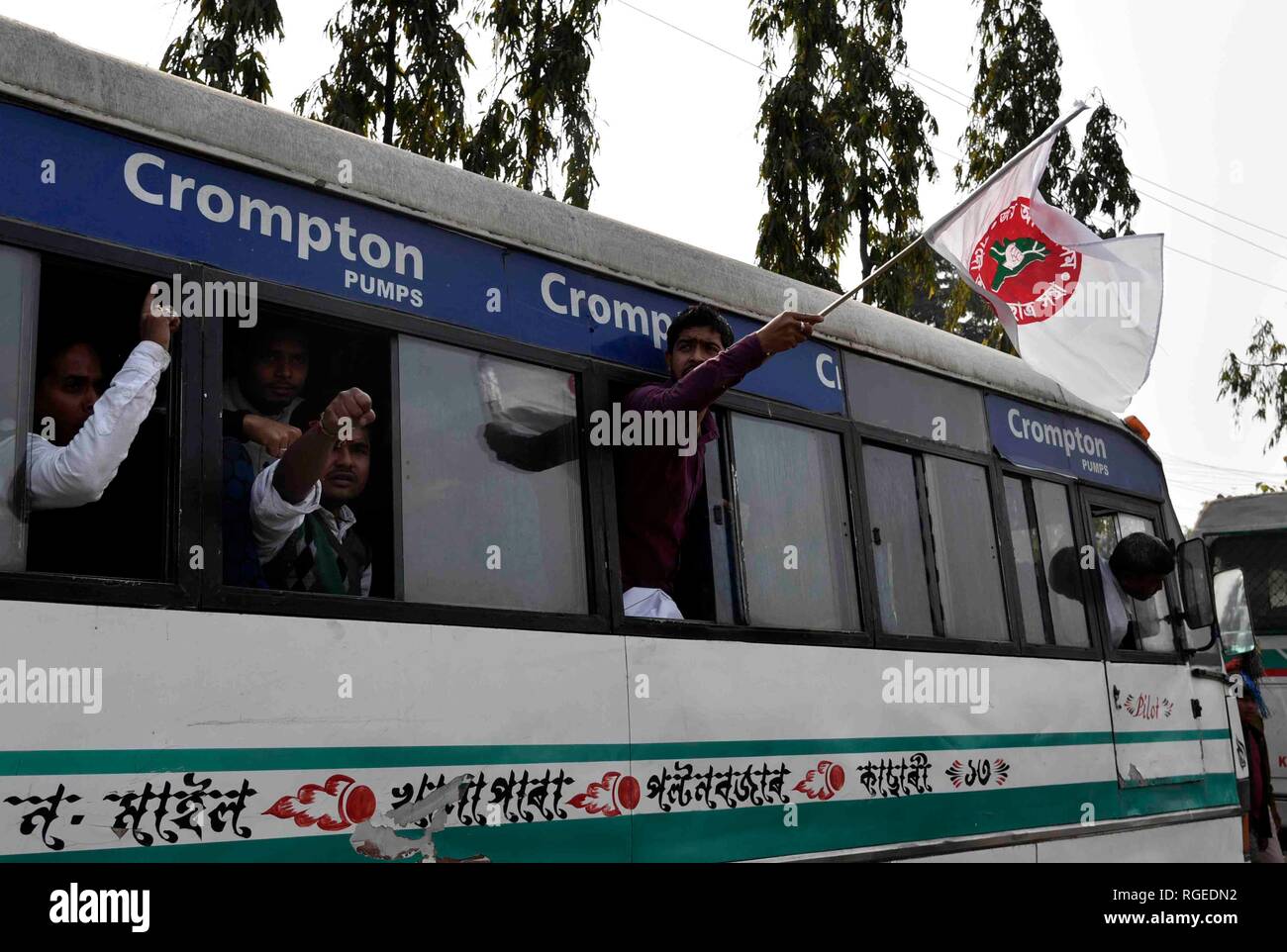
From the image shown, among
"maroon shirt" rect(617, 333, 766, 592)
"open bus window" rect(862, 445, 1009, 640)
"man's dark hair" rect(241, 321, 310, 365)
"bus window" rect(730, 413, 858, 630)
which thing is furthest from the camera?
"open bus window" rect(862, 445, 1009, 640)

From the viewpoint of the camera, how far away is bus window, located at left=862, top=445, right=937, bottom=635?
542 centimetres

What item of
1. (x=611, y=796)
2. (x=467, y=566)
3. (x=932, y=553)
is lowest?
(x=611, y=796)

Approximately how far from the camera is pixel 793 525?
5.10m

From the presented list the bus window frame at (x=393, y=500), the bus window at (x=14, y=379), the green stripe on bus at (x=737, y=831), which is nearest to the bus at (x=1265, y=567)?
the green stripe on bus at (x=737, y=831)

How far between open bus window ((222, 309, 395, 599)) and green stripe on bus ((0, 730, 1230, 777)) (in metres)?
0.43

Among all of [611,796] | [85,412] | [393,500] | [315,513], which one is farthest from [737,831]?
[85,412]

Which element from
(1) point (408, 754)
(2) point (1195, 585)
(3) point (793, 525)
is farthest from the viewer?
(2) point (1195, 585)

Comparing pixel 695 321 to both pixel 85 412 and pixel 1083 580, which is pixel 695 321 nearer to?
pixel 85 412

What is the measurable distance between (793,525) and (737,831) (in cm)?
116

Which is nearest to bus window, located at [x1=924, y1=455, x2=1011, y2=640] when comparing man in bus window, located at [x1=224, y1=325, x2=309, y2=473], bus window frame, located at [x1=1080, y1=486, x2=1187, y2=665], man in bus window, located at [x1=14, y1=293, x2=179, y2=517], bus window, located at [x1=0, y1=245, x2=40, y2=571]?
bus window frame, located at [x1=1080, y1=486, x2=1187, y2=665]

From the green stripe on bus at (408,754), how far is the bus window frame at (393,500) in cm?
33

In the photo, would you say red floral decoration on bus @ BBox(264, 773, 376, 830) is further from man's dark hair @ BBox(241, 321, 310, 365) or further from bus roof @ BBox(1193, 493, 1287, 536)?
bus roof @ BBox(1193, 493, 1287, 536)

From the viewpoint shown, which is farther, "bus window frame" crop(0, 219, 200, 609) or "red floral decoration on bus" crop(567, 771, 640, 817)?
"red floral decoration on bus" crop(567, 771, 640, 817)

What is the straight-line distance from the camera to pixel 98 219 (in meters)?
3.30
